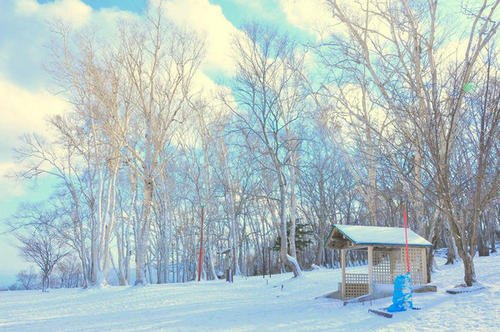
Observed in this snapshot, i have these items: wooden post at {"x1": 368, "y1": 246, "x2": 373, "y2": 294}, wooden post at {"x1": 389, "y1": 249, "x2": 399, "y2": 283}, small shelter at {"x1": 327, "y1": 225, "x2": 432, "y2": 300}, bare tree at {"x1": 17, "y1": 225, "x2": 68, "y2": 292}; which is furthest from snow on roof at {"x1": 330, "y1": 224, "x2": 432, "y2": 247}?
bare tree at {"x1": 17, "y1": 225, "x2": 68, "y2": 292}

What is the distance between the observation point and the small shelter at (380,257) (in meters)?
13.0

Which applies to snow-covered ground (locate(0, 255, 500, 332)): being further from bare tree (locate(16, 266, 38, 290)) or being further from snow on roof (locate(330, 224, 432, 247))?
bare tree (locate(16, 266, 38, 290))

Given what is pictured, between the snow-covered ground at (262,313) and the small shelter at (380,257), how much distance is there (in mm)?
639

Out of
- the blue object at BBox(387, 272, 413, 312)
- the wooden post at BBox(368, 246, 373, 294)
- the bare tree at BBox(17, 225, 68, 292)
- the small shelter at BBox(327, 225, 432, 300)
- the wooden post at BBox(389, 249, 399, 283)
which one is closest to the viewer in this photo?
the blue object at BBox(387, 272, 413, 312)

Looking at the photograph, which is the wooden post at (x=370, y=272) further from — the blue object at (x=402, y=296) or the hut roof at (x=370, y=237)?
the blue object at (x=402, y=296)

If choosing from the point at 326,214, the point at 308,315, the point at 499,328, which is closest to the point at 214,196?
the point at 326,214

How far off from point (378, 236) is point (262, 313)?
445cm

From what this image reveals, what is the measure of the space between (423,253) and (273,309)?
5053 millimetres

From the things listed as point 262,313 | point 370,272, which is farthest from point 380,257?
point 262,313

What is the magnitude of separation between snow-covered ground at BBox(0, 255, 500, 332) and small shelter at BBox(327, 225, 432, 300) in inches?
25.2

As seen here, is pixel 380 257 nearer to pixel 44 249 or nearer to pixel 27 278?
pixel 44 249

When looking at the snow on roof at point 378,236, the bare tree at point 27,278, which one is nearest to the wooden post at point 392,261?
the snow on roof at point 378,236

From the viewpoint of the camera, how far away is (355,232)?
13.7 m

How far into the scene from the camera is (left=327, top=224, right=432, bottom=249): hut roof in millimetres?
13008
